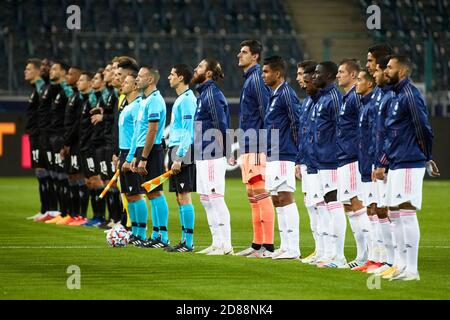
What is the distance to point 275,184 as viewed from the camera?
13.5 metres

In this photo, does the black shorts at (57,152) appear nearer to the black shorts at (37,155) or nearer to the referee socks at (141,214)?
the black shorts at (37,155)

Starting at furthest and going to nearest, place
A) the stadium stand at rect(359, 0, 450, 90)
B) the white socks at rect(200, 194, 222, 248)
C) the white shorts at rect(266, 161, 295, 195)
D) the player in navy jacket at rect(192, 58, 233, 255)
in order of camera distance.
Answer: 1. the stadium stand at rect(359, 0, 450, 90)
2. the white socks at rect(200, 194, 222, 248)
3. the player in navy jacket at rect(192, 58, 233, 255)
4. the white shorts at rect(266, 161, 295, 195)

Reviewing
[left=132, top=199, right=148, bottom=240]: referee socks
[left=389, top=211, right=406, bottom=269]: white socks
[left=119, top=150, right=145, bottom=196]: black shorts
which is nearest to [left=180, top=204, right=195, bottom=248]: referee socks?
[left=119, top=150, right=145, bottom=196]: black shorts

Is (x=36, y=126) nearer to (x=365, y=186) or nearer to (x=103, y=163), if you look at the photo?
(x=103, y=163)

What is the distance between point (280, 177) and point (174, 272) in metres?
2.03

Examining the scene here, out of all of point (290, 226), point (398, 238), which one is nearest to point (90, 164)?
point (290, 226)

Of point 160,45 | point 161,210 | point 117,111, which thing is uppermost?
point 160,45

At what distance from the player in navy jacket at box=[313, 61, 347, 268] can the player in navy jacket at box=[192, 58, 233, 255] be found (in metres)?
1.42

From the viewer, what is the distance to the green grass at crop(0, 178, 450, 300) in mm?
10438

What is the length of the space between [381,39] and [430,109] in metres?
2.15

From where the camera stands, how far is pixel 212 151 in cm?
1402

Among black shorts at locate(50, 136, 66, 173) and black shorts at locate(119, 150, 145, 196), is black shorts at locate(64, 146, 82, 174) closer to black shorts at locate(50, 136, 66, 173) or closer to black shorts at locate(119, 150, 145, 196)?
black shorts at locate(50, 136, 66, 173)
